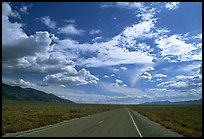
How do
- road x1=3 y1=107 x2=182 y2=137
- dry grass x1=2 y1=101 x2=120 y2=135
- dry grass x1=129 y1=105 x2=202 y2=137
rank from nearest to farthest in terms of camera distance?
road x1=3 y1=107 x2=182 y2=137 → dry grass x1=129 y1=105 x2=202 y2=137 → dry grass x1=2 y1=101 x2=120 y2=135

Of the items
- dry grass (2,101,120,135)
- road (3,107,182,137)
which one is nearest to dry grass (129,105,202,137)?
road (3,107,182,137)

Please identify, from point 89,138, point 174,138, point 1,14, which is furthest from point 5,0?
point 174,138

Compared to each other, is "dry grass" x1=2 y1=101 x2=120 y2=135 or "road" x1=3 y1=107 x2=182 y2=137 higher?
"dry grass" x1=2 y1=101 x2=120 y2=135

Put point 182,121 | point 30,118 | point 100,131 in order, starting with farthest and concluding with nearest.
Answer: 1. point 30,118
2. point 182,121
3. point 100,131

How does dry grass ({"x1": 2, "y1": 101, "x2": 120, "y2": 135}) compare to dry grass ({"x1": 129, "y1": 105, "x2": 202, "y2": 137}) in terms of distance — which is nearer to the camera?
dry grass ({"x1": 129, "y1": 105, "x2": 202, "y2": 137})

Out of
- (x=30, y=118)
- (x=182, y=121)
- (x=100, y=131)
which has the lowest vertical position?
(x=100, y=131)

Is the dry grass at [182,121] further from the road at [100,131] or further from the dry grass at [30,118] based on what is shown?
the dry grass at [30,118]

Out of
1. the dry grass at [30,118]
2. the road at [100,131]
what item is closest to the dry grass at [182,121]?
the road at [100,131]

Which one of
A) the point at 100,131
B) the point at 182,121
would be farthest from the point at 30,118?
the point at 100,131

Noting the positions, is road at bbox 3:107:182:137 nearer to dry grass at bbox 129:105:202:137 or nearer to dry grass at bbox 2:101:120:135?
dry grass at bbox 129:105:202:137

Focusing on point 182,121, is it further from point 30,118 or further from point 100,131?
point 30,118

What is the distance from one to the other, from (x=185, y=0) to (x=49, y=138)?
32.1 ft

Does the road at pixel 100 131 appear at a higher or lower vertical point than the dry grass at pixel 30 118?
lower

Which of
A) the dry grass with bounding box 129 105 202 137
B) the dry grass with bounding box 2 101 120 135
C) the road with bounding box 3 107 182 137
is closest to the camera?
the road with bounding box 3 107 182 137
